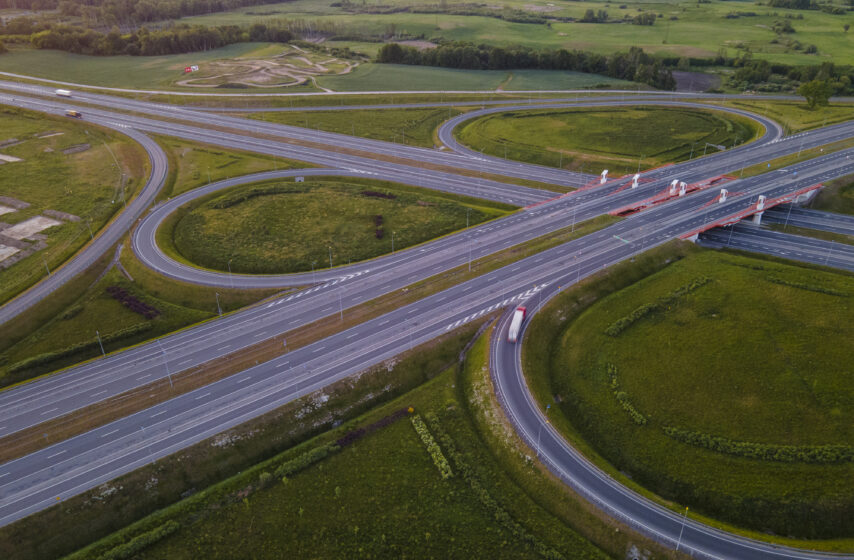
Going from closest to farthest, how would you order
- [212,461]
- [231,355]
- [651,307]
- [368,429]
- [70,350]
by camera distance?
[212,461] → [368,429] → [231,355] → [70,350] → [651,307]

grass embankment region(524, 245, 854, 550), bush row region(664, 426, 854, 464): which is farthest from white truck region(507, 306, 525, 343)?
bush row region(664, 426, 854, 464)

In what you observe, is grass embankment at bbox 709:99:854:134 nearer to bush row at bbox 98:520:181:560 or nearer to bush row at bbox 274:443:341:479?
bush row at bbox 274:443:341:479

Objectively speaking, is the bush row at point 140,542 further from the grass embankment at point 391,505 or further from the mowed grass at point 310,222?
the mowed grass at point 310,222

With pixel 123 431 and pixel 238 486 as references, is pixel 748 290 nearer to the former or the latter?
pixel 238 486

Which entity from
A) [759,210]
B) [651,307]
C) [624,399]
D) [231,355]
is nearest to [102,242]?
[231,355]

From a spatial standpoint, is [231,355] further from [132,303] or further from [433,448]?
[433,448]

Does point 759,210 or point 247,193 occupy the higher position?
point 759,210
